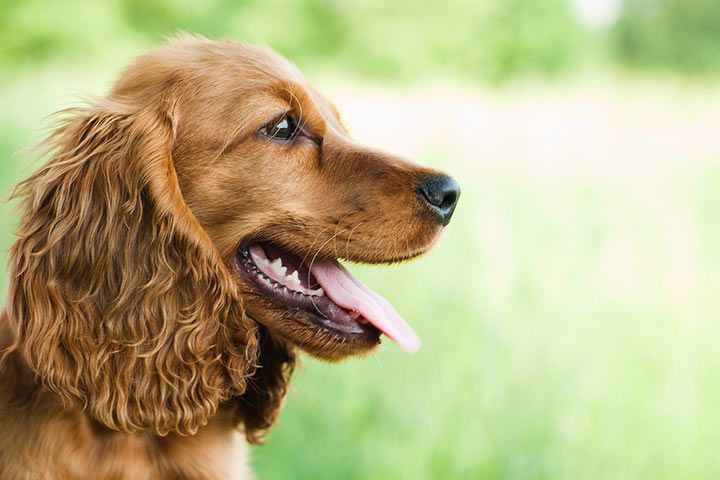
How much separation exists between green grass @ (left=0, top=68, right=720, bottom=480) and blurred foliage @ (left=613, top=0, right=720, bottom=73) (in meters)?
21.7

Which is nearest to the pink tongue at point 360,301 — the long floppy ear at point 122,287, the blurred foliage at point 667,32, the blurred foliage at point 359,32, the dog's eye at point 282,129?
the long floppy ear at point 122,287

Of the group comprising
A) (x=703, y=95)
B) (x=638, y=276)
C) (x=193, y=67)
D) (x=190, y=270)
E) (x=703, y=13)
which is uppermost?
(x=193, y=67)

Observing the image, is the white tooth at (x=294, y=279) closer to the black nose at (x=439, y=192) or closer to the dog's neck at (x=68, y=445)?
the black nose at (x=439, y=192)

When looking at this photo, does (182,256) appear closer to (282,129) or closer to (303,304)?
(303,304)

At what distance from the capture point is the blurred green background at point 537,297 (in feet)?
13.3

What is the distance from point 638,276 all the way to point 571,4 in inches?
854

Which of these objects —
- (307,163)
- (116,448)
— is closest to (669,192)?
(307,163)

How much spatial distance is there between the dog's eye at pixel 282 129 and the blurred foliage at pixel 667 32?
86.5 ft

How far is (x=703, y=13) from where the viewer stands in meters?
28.9

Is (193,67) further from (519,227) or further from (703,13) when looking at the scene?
(703,13)

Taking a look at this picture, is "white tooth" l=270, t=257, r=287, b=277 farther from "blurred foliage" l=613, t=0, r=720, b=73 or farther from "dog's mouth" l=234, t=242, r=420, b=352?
"blurred foliage" l=613, t=0, r=720, b=73

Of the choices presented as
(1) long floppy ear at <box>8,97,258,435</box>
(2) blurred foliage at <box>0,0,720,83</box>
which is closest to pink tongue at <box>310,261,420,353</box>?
(1) long floppy ear at <box>8,97,258,435</box>

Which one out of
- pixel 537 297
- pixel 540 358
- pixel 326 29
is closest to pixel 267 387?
pixel 540 358

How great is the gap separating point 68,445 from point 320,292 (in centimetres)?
80
